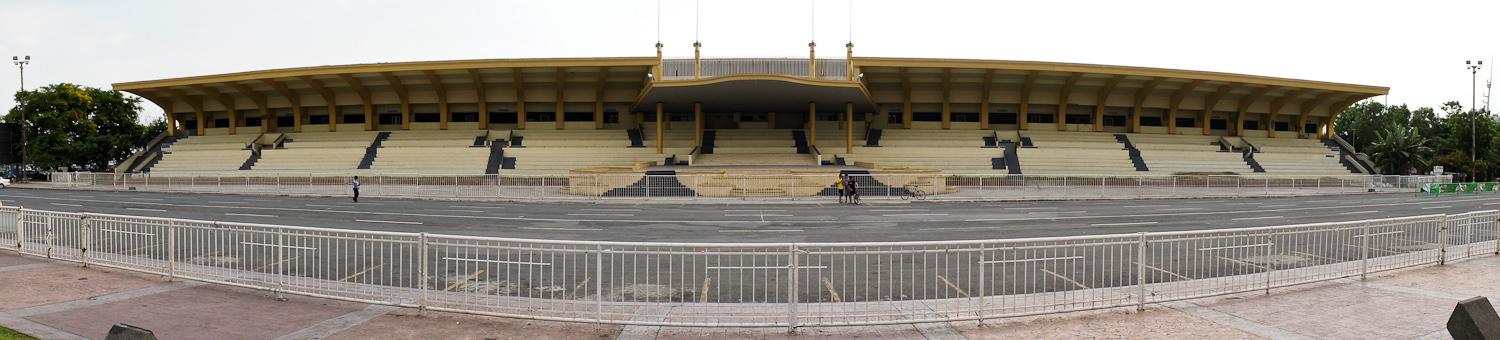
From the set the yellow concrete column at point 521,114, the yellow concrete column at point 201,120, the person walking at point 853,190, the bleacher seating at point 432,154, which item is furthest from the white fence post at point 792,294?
the yellow concrete column at point 201,120

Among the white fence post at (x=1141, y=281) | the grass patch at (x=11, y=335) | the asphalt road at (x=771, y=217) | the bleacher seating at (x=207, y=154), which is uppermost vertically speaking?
the bleacher seating at (x=207, y=154)

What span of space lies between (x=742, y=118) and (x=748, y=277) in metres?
39.2

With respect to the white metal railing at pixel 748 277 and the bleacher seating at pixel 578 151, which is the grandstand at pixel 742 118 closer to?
the bleacher seating at pixel 578 151

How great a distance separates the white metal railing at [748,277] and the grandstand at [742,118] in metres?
27.9

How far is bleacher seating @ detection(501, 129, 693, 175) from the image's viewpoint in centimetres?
4131

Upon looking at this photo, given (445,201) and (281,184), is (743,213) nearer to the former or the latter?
(445,201)

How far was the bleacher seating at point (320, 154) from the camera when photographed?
42.3 meters

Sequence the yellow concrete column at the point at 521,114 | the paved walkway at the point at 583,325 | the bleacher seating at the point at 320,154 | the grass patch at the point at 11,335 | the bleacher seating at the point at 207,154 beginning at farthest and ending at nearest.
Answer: the yellow concrete column at the point at 521,114
the bleacher seating at the point at 207,154
the bleacher seating at the point at 320,154
the paved walkway at the point at 583,325
the grass patch at the point at 11,335

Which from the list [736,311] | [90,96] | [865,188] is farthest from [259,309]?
[90,96]

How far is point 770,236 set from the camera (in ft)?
47.0

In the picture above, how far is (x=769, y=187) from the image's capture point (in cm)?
2767

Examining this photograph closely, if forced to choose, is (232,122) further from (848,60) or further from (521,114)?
(848,60)

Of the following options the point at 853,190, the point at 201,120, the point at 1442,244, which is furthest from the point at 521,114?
the point at 1442,244

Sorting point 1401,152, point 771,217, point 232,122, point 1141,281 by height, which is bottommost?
point 771,217
